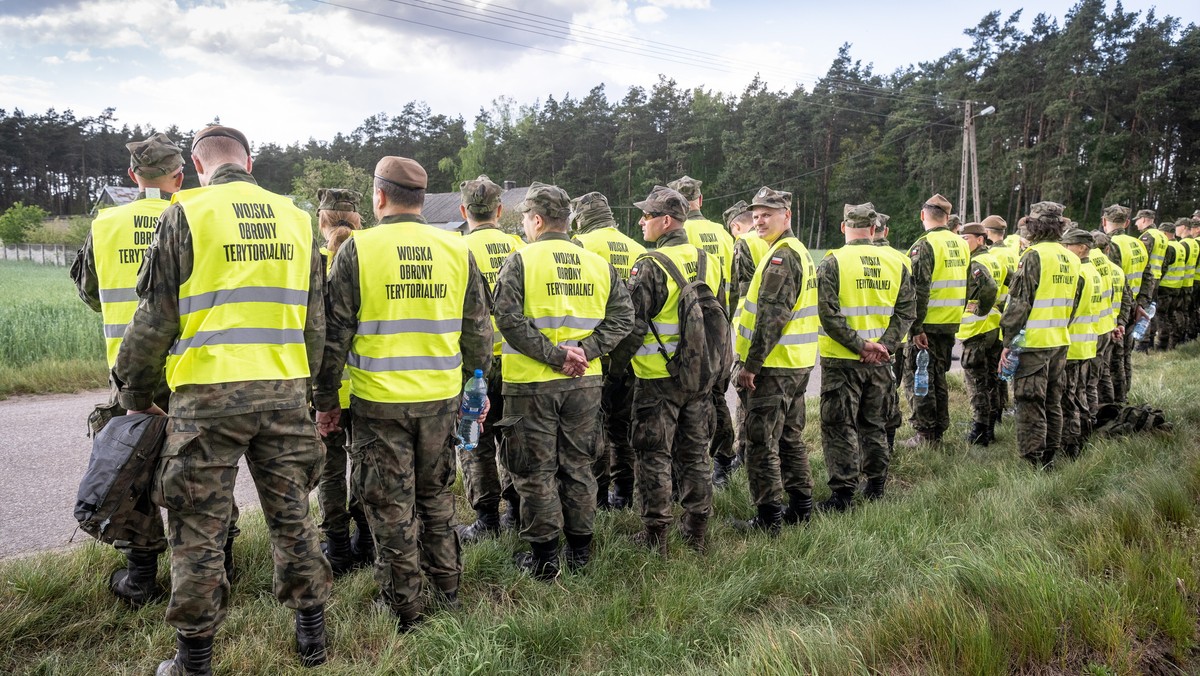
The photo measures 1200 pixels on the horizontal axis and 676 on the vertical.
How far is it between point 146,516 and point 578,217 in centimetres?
338

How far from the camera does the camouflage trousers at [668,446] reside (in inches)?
177

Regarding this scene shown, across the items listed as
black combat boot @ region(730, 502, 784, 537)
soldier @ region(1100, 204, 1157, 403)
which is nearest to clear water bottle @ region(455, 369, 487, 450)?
black combat boot @ region(730, 502, 784, 537)

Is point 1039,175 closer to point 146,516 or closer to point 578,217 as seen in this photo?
point 578,217

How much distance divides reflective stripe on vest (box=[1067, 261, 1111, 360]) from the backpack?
4.10 metres

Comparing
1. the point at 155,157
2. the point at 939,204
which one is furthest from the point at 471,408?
the point at 939,204

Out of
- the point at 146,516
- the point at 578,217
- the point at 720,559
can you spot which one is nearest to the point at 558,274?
the point at 578,217

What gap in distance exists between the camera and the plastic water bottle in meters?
6.08

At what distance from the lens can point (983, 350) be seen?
7457mm

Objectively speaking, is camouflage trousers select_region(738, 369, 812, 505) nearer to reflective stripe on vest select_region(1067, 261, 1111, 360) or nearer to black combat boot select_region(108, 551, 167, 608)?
reflective stripe on vest select_region(1067, 261, 1111, 360)

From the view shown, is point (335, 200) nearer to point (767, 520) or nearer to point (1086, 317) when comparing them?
point (767, 520)

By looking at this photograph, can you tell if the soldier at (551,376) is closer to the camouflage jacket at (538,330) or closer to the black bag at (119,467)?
the camouflage jacket at (538,330)

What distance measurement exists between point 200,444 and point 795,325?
3.87 meters

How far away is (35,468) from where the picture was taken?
5.75 m

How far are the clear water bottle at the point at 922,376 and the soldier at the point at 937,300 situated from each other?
0.36 ft
